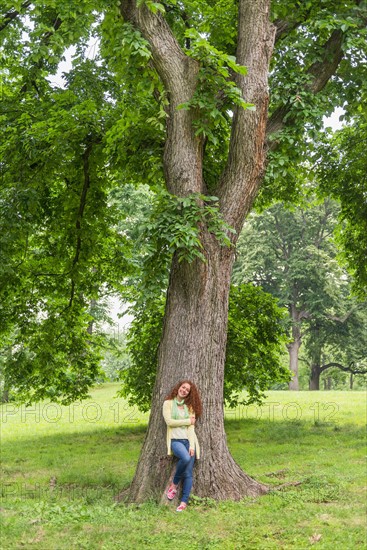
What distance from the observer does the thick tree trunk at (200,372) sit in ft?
26.3

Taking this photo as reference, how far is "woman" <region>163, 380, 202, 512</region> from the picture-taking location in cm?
779

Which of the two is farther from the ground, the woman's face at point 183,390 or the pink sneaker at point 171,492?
the woman's face at point 183,390

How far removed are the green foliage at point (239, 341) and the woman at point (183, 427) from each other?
248 inches

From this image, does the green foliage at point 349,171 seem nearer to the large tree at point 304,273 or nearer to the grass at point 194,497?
the grass at point 194,497

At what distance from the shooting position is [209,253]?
28.0ft

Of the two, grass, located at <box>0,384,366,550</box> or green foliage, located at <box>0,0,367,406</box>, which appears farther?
green foliage, located at <box>0,0,367,406</box>

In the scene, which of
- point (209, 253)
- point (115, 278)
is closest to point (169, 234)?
point (209, 253)

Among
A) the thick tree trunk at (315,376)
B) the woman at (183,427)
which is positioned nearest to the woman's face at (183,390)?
the woman at (183,427)

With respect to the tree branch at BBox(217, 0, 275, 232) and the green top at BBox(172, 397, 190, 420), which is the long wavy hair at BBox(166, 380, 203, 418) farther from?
the tree branch at BBox(217, 0, 275, 232)

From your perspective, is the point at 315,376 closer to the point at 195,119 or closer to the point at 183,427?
the point at 183,427

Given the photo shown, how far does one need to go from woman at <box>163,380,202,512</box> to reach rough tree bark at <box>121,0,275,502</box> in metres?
0.17

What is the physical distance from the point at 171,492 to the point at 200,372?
65.2 inches

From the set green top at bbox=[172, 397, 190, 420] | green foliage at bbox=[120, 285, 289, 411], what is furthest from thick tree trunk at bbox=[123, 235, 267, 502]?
green foliage at bbox=[120, 285, 289, 411]

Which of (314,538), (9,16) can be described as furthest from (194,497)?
(9,16)
